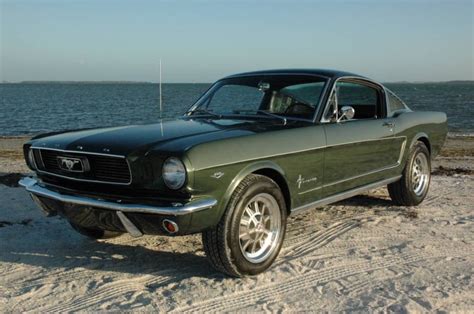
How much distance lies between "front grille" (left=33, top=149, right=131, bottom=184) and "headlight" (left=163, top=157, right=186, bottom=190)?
32 centimetres

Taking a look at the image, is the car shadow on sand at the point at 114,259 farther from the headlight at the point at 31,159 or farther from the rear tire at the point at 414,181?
the rear tire at the point at 414,181

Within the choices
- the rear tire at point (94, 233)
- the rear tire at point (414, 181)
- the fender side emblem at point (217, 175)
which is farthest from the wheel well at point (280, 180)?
the rear tire at point (414, 181)

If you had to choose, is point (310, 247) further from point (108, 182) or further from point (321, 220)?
point (108, 182)

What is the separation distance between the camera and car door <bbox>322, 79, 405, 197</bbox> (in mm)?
4867

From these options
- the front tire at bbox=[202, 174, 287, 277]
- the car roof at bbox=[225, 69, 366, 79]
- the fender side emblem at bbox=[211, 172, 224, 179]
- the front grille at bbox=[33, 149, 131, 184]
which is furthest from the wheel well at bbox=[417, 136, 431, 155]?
the front grille at bbox=[33, 149, 131, 184]

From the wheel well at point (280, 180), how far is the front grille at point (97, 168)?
1.01 metres

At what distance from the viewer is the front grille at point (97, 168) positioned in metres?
3.78

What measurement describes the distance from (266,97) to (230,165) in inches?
67.5

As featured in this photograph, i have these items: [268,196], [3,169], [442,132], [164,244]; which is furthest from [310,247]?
[3,169]

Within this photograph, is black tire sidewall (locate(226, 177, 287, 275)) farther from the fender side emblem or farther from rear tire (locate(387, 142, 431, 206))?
rear tire (locate(387, 142, 431, 206))

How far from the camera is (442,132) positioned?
7074mm

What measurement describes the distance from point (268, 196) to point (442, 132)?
391 centimetres

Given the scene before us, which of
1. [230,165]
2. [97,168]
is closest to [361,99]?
[230,165]

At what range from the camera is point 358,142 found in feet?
16.9
